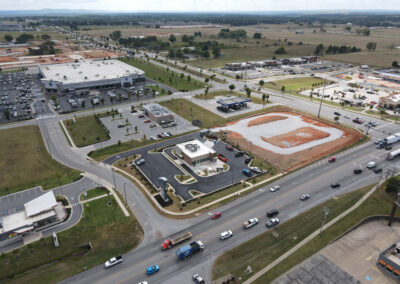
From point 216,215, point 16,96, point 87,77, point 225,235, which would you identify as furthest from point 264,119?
point 16,96

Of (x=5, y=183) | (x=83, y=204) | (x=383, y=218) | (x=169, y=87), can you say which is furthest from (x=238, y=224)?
(x=169, y=87)

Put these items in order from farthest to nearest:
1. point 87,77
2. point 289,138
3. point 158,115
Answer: point 87,77 < point 158,115 < point 289,138

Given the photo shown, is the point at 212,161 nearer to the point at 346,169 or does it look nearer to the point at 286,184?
the point at 286,184

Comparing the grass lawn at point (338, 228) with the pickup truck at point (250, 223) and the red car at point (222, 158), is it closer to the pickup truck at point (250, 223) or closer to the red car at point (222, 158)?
the pickup truck at point (250, 223)

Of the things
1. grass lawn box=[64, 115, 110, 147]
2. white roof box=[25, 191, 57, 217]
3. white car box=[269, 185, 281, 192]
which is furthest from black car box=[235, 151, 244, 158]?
white roof box=[25, 191, 57, 217]

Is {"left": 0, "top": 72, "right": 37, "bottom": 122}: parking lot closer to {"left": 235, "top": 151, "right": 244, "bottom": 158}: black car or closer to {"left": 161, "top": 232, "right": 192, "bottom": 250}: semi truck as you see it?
{"left": 235, "top": 151, "right": 244, "bottom": 158}: black car

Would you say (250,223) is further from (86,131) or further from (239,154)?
(86,131)
